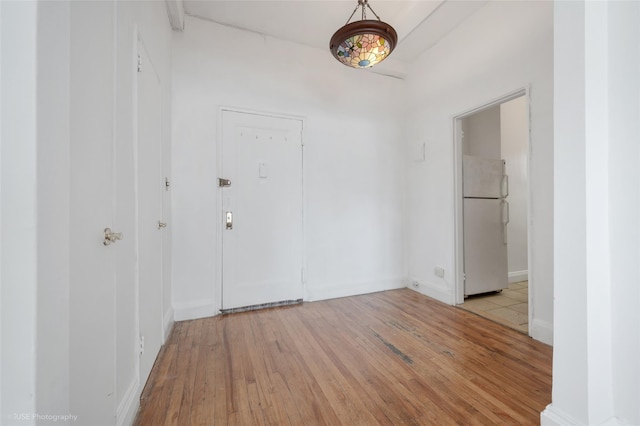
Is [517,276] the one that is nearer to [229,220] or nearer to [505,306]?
[505,306]

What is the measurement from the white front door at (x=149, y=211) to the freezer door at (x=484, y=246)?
3221 millimetres

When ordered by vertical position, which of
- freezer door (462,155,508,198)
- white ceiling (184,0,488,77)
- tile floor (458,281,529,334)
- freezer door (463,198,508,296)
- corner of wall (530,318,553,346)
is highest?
white ceiling (184,0,488,77)

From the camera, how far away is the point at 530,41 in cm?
221

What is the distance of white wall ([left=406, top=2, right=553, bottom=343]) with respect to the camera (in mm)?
2137

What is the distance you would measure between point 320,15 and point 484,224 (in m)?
A: 3.09

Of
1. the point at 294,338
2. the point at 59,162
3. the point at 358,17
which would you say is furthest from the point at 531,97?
A: the point at 59,162

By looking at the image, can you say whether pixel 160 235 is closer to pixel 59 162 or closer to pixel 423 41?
pixel 59 162

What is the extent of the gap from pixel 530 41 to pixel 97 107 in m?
3.15

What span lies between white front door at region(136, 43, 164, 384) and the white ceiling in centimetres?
128

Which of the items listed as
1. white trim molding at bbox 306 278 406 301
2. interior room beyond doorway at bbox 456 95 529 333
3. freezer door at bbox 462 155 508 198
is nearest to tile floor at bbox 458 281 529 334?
interior room beyond doorway at bbox 456 95 529 333

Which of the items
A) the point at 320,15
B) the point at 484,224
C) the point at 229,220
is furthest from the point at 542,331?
the point at 320,15

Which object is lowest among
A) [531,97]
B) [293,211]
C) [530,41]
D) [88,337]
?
[88,337]

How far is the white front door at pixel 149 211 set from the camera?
61.6 inches

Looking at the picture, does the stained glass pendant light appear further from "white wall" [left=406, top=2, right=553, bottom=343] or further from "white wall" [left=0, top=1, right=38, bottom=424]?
"white wall" [left=0, top=1, right=38, bottom=424]
